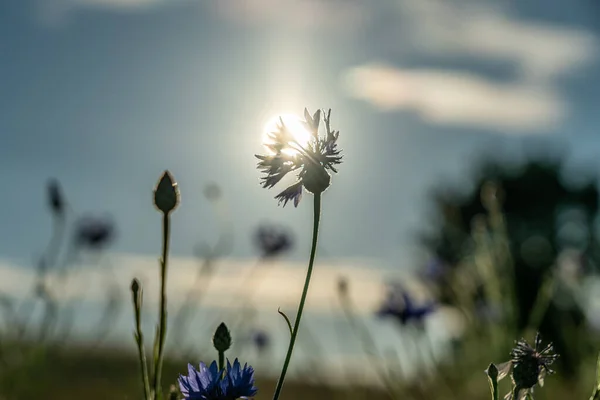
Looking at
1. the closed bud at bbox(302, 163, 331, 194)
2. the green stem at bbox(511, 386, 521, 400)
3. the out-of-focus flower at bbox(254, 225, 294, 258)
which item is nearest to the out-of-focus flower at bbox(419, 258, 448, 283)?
the out-of-focus flower at bbox(254, 225, 294, 258)

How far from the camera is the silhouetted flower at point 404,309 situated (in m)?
3.64

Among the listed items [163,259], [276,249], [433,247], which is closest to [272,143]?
[163,259]

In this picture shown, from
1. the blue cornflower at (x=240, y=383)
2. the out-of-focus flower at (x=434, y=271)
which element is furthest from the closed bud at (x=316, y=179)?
the out-of-focus flower at (x=434, y=271)

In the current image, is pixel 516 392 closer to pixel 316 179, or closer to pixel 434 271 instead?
pixel 316 179

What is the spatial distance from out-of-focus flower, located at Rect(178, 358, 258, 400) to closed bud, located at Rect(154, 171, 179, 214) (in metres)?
0.32

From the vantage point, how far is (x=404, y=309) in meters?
3.66

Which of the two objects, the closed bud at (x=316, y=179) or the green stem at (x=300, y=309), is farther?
the closed bud at (x=316, y=179)

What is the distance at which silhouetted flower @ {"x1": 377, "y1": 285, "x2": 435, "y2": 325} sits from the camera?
3.64 m

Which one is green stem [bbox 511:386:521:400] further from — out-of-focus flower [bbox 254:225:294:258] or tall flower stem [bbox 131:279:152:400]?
out-of-focus flower [bbox 254:225:294:258]

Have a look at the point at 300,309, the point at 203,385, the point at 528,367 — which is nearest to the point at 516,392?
the point at 528,367

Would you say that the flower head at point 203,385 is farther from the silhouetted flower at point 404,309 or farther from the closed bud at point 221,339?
the silhouetted flower at point 404,309

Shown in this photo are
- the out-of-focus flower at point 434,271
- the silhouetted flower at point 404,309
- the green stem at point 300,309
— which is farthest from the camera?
the out-of-focus flower at point 434,271

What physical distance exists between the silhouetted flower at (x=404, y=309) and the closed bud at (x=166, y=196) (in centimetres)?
226

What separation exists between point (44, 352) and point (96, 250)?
179cm
